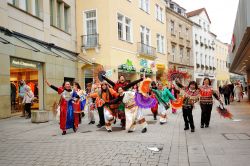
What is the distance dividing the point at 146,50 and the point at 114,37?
250 inches

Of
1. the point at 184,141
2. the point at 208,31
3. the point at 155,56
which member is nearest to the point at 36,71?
the point at 184,141

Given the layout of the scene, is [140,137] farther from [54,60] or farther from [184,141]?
[54,60]

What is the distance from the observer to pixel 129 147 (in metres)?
7.35

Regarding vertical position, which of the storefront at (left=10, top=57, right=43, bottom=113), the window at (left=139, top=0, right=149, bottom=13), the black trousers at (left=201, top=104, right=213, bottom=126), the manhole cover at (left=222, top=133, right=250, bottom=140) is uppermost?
the window at (left=139, top=0, right=149, bottom=13)

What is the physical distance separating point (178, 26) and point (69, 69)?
21721mm

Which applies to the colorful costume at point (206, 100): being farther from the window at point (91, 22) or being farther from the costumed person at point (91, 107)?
the window at point (91, 22)

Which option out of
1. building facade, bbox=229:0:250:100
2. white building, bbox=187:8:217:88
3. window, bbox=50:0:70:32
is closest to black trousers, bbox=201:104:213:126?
building facade, bbox=229:0:250:100

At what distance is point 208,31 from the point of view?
2058 inches

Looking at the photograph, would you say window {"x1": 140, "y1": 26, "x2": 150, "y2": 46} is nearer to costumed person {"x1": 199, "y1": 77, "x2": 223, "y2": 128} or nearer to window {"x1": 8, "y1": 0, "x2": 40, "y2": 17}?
window {"x1": 8, "y1": 0, "x2": 40, "y2": 17}

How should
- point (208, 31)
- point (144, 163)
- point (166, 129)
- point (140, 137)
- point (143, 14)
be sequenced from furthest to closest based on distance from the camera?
1. point (208, 31)
2. point (143, 14)
3. point (166, 129)
4. point (140, 137)
5. point (144, 163)

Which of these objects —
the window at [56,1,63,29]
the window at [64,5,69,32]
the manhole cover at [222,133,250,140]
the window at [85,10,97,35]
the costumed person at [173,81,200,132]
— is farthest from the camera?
the window at [85,10,97,35]

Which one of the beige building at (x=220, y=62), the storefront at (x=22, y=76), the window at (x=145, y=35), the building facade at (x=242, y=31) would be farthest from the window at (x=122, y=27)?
the beige building at (x=220, y=62)

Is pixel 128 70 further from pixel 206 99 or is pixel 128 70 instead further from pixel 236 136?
pixel 236 136

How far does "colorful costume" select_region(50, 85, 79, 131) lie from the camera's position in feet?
32.1
